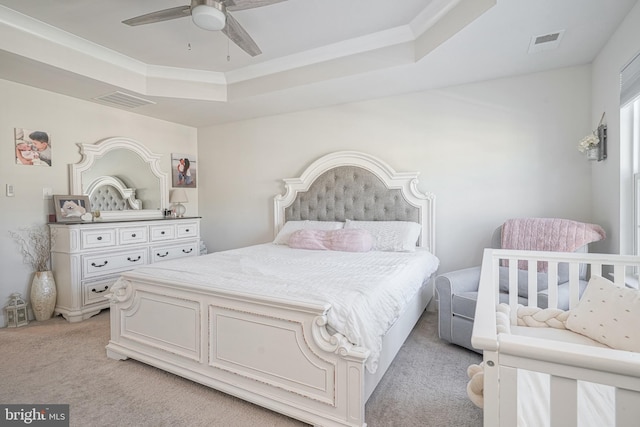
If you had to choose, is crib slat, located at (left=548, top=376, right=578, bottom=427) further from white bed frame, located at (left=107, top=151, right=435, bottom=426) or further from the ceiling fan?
the ceiling fan

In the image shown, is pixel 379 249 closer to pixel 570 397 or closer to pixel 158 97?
pixel 570 397

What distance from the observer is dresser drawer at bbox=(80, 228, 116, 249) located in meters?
3.24

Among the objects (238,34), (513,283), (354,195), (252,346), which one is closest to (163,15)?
(238,34)

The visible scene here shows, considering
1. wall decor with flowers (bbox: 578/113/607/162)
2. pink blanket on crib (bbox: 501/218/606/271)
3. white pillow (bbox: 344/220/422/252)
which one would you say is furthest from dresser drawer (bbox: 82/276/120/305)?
wall decor with flowers (bbox: 578/113/607/162)

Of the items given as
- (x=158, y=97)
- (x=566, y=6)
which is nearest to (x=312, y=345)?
(x=566, y=6)

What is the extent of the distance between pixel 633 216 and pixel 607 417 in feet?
6.00

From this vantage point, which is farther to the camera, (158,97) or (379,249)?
(158,97)

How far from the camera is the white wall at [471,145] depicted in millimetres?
2920

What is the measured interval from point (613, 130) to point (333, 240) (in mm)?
2404

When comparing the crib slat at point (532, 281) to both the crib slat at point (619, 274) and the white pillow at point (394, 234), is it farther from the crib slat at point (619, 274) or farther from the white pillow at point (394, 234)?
the white pillow at point (394, 234)

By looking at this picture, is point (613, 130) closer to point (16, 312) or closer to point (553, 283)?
point (553, 283)

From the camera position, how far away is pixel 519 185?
122 inches

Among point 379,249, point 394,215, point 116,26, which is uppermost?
point 116,26

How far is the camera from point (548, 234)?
2.62m
